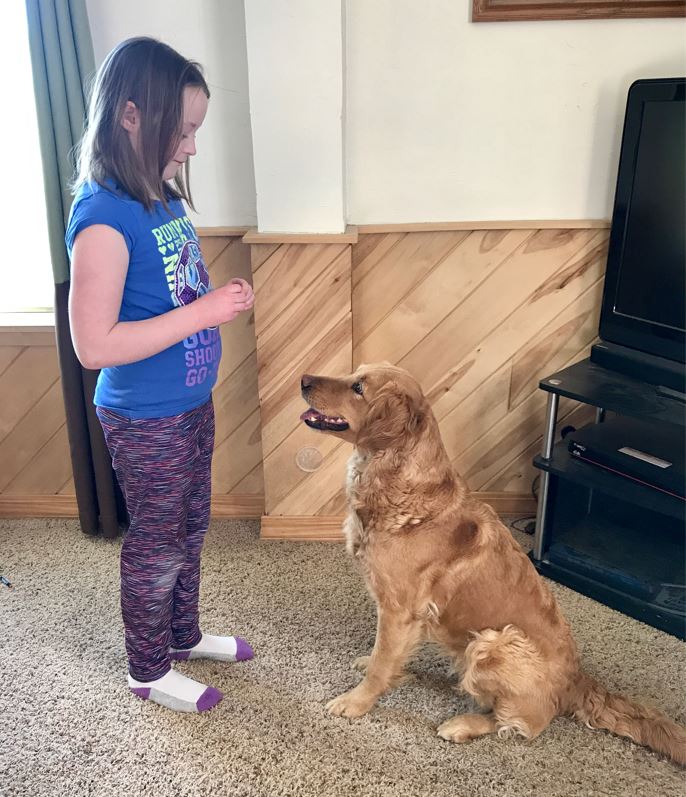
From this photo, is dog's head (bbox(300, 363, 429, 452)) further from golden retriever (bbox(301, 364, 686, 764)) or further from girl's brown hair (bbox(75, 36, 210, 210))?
girl's brown hair (bbox(75, 36, 210, 210))

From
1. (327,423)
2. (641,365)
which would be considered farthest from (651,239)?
(327,423)

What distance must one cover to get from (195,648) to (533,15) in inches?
78.3

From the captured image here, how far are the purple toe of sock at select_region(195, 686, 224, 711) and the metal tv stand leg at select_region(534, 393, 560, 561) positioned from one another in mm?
1068

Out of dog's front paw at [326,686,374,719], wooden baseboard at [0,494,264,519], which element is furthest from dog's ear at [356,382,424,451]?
wooden baseboard at [0,494,264,519]

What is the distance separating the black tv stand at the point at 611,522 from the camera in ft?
6.62

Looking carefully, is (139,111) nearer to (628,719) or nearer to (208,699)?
(208,699)

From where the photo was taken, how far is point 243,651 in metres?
1.93

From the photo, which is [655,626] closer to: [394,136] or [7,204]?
[394,136]

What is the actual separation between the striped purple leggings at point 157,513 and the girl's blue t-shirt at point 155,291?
0.04m

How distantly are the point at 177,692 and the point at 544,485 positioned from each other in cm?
123

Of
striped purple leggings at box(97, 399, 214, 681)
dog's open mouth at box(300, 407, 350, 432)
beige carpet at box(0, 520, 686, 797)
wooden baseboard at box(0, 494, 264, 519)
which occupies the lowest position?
beige carpet at box(0, 520, 686, 797)

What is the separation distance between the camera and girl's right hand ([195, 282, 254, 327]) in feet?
4.78

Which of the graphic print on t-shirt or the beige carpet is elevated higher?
the graphic print on t-shirt

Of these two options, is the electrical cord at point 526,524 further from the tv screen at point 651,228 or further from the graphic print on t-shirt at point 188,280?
the graphic print on t-shirt at point 188,280
